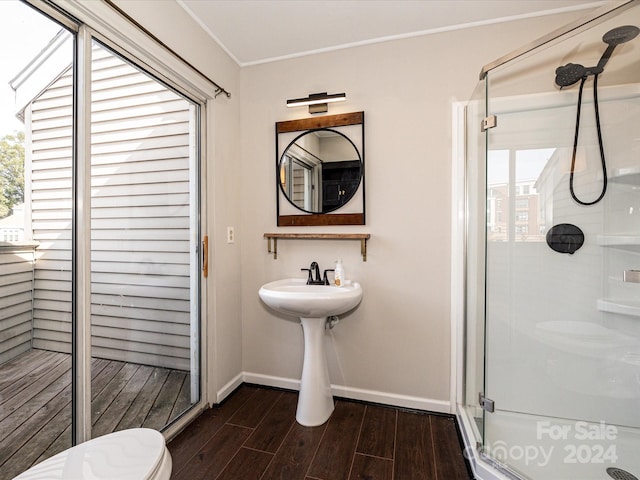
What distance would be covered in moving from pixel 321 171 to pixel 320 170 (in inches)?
0.4

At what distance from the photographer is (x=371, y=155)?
2.07 meters

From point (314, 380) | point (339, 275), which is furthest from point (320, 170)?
point (314, 380)

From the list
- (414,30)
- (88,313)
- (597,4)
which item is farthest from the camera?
(414,30)

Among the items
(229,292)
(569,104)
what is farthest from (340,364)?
(569,104)

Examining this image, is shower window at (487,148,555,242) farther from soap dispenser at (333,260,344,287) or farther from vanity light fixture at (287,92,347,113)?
vanity light fixture at (287,92,347,113)

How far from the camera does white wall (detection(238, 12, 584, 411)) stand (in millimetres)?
1939

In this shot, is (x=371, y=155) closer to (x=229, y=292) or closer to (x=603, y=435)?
(x=229, y=292)

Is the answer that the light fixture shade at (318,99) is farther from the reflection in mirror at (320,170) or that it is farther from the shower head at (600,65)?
the shower head at (600,65)

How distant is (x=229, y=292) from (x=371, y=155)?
1395 mm

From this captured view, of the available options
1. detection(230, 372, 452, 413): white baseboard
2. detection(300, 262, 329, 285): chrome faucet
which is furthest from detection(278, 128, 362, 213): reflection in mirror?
detection(230, 372, 452, 413): white baseboard

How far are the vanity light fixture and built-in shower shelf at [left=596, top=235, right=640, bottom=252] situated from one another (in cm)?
171

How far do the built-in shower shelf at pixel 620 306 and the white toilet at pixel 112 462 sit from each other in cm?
214

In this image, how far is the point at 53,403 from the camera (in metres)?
1.24

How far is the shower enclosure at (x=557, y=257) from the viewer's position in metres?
1.53
